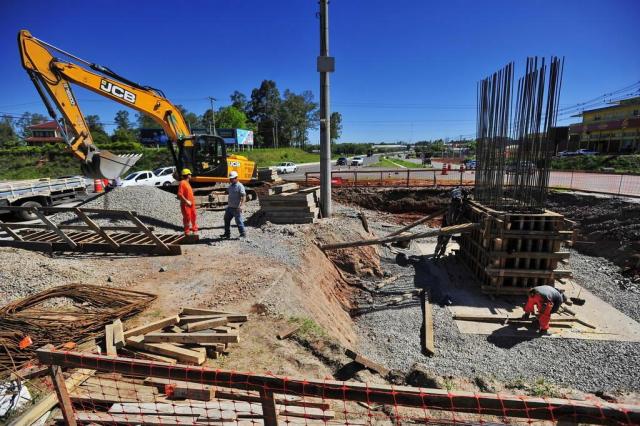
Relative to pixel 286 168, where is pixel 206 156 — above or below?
above

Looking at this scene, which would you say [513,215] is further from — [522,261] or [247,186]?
[247,186]

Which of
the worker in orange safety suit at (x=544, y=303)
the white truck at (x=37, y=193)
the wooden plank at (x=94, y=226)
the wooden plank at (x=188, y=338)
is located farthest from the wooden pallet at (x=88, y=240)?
the worker in orange safety suit at (x=544, y=303)

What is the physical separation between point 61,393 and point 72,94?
10.4 m

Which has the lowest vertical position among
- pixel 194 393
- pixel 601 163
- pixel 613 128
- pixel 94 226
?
pixel 194 393

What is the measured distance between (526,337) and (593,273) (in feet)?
17.6

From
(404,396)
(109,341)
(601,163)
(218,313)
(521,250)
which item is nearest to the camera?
(404,396)

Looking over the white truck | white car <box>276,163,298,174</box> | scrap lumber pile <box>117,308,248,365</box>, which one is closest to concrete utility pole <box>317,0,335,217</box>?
scrap lumber pile <box>117,308,248,365</box>

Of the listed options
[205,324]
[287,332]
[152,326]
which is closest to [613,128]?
[287,332]

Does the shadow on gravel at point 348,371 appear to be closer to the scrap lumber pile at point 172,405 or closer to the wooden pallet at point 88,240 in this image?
the scrap lumber pile at point 172,405

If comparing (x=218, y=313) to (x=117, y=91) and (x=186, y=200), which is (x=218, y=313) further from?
(x=117, y=91)

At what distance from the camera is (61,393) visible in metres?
2.82

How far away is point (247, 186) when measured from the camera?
55.1 feet

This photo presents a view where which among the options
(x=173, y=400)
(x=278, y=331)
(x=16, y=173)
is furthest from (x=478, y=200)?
(x=16, y=173)

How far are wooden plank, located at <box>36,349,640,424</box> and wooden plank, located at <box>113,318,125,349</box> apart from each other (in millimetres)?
1874
